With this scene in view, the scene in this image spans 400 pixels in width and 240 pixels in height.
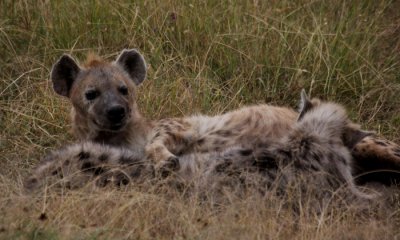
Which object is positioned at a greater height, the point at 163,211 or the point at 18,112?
the point at 163,211

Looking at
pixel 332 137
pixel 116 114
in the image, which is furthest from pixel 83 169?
pixel 332 137

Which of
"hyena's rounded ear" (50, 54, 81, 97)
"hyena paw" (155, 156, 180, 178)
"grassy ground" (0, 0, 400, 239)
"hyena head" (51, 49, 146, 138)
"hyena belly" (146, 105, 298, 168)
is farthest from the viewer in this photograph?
"grassy ground" (0, 0, 400, 239)

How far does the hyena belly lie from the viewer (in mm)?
4840

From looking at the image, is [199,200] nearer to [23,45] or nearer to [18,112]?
[18,112]

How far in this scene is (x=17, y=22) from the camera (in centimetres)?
629

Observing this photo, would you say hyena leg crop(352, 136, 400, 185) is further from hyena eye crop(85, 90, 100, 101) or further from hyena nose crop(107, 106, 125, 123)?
hyena eye crop(85, 90, 100, 101)

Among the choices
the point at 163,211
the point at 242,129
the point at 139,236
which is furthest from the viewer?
Answer: the point at 242,129

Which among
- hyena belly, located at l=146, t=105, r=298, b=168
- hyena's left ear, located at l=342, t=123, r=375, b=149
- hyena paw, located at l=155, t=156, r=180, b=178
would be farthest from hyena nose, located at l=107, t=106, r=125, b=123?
hyena's left ear, located at l=342, t=123, r=375, b=149

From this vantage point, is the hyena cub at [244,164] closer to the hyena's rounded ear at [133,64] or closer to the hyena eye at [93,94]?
the hyena eye at [93,94]

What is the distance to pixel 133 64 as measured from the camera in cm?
537

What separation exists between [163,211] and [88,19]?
2.61 m

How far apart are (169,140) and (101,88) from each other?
48cm

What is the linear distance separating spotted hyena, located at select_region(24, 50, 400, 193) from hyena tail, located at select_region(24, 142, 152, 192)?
38 cm

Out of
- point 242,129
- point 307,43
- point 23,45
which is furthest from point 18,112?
point 307,43
